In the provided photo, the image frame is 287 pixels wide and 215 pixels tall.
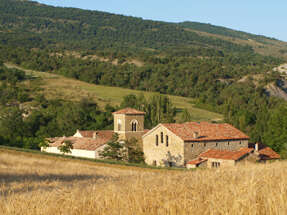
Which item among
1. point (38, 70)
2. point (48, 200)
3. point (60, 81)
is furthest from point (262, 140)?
point (38, 70)

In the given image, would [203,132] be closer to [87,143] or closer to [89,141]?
[89,141]

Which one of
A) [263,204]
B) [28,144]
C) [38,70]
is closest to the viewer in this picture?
[263,204]

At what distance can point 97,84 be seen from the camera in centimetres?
11594

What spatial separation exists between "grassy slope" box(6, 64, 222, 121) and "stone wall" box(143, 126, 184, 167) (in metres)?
31.4

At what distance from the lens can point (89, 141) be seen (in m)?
50.0

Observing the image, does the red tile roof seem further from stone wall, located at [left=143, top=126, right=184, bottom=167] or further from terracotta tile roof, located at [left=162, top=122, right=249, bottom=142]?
stone wall, located at [left=143, top=126, right=184, bottom=167]

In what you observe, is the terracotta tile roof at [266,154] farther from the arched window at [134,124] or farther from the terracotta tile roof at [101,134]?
the terracotta tile roof at [101,134]

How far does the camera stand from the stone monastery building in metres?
44.2

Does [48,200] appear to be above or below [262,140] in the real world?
above

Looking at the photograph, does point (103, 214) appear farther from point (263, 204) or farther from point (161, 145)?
point (161, 145)

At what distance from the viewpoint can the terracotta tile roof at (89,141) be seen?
4822cm

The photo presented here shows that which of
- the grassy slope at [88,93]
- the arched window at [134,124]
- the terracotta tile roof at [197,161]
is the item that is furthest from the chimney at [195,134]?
the grassy slope at [88,93]

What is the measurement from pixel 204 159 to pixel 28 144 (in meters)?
22.6

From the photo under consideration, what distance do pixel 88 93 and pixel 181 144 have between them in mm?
54583
